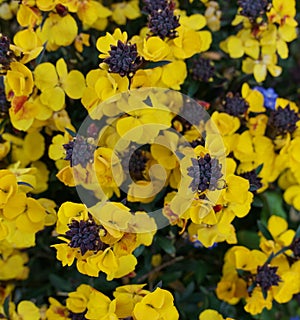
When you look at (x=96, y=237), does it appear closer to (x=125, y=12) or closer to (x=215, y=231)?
(x=215, y=231)

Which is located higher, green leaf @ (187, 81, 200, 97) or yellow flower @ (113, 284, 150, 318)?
green leaf @ (187, 81, 200, 97)

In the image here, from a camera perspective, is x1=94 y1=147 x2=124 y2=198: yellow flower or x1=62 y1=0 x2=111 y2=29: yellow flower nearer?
x1=94 y1=147 x2=124 y2=198: yellow flower

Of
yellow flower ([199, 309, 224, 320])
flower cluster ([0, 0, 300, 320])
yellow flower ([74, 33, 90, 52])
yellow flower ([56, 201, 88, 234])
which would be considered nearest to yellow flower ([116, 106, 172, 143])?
flower cluster ([0, 0, 300, 320])

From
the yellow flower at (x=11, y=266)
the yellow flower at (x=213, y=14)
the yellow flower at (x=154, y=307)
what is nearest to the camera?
the yellow flower at (x=154, y=307)

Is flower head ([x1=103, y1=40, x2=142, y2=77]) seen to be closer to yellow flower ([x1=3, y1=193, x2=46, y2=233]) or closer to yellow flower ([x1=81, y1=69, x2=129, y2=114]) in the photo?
yellow flower ([x1=81, y1=69, x2=129, y2=114])

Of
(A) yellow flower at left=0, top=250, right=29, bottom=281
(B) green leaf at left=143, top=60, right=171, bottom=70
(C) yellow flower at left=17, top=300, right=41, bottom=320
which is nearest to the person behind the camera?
(B) green leaf at left=143, top=60, right=171, bottom=70

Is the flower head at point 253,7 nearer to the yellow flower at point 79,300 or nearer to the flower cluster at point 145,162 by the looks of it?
the flower cluster at point 145,162

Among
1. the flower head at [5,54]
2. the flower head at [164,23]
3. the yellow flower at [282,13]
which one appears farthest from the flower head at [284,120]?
the flower head at [5,54]

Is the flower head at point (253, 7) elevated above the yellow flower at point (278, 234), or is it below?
above
